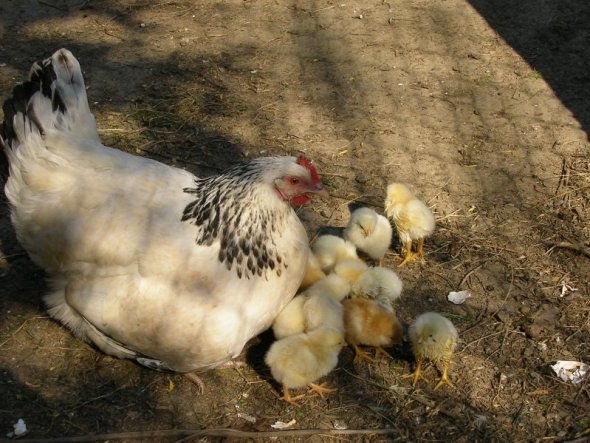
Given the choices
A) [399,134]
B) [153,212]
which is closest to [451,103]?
[399,134]

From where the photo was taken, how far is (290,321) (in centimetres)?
301

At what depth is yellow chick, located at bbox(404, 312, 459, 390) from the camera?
9.48 feet

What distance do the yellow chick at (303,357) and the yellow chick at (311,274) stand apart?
34 cm

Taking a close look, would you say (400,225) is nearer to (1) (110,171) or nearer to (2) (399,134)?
(2) (399,134)

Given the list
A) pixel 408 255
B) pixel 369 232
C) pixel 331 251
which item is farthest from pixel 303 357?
pixel 408 255

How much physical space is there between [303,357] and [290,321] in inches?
8.6

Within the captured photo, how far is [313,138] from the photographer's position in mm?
4332

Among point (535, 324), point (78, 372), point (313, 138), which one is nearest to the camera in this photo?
point (78, 372)

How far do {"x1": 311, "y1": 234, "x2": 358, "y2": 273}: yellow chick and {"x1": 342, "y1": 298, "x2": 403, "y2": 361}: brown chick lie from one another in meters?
0.35

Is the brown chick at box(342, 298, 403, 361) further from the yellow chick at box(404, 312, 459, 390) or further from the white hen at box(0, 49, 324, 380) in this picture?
the white hen at box(0, 49, 324, 380)

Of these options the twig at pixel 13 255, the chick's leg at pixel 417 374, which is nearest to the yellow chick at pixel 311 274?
the chick's leg at pixel 417 374

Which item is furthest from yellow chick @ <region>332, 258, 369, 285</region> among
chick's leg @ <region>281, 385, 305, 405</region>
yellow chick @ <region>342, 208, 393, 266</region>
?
chick's leg @ <region>281, 385, 305, 405</region>

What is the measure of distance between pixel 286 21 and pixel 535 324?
3160 millimetres

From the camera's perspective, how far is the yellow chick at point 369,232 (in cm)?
343
